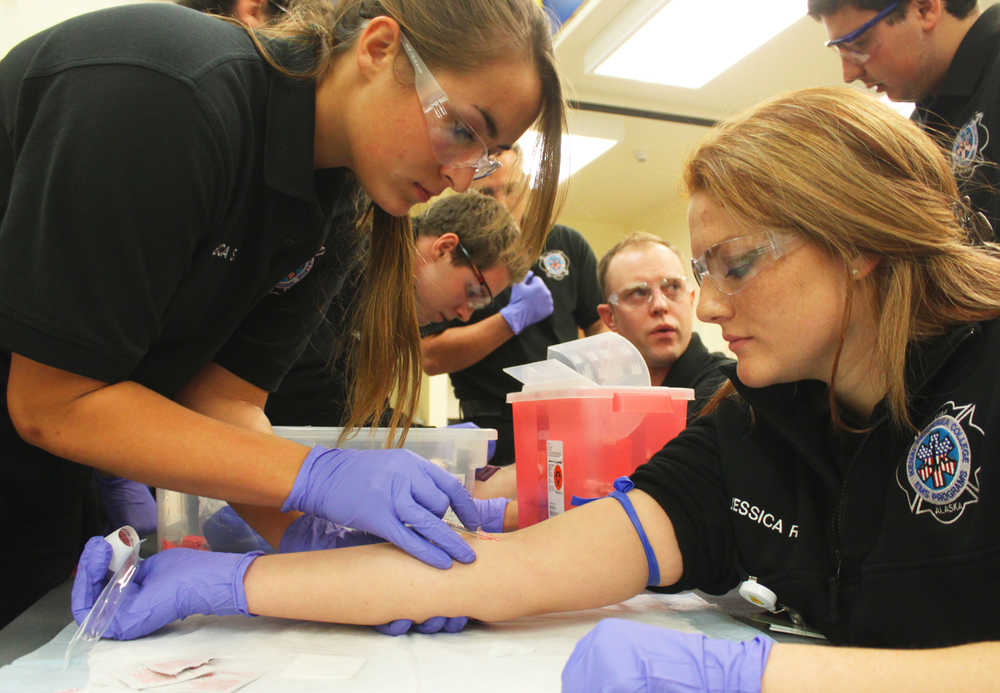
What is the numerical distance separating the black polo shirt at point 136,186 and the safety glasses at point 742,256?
65cm

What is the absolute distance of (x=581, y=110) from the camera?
4.66m

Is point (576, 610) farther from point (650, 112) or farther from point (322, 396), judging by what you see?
point (650, 112)

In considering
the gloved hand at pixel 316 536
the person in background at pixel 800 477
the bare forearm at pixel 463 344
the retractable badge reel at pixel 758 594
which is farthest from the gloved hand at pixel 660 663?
the bare forearm at pixel 463 344

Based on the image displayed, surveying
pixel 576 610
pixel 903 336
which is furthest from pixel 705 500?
pixel 903 336

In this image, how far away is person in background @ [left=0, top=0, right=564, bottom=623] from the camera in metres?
0.84

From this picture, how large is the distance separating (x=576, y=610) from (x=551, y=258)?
215cm

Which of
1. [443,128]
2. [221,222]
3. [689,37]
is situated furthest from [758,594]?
[689,37]

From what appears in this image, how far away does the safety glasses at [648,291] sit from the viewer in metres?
2.38

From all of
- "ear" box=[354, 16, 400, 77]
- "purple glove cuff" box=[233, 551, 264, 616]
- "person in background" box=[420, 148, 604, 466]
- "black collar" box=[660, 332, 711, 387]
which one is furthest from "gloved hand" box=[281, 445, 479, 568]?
"person in background" box=[420, 148, 604, 466]

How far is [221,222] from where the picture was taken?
104cm

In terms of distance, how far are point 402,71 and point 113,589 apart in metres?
0.86

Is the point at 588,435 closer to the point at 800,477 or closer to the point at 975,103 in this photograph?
the point at 800,477

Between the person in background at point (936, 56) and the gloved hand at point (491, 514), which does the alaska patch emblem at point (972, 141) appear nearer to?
the person in background at point (936, 56)

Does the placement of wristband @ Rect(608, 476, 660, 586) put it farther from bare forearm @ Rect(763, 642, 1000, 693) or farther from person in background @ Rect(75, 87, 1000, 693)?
bare forearm @ Rect(763, 642, 1000, 693)
